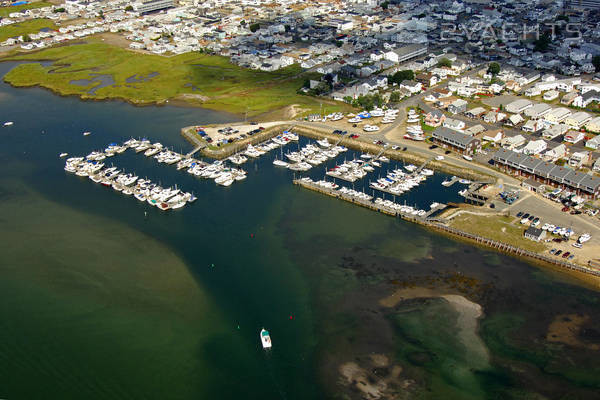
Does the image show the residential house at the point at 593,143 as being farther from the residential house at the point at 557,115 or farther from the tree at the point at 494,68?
the tree at the point at 494,68

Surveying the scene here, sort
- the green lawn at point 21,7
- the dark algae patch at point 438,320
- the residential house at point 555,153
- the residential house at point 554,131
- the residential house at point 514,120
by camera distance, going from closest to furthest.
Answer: the dark algae patch at point 438,320 < the residential house at point 555,153 < the residential house at point 554,131 < the residential house at point 514,120 < the green lawn at point 21,7

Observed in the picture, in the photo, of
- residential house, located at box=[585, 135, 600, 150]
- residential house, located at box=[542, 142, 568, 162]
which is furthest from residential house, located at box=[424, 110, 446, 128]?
residential house, located at box=[585, 135, 600, 150]

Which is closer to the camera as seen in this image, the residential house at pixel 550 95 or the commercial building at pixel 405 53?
the residential house at pixel 550 95

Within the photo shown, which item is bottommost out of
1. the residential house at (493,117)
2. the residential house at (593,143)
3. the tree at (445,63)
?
the residential house at (593,143)

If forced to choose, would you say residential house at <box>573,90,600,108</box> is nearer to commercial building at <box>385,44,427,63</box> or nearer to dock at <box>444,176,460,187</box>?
dock at <box>444,176,460,187</box>

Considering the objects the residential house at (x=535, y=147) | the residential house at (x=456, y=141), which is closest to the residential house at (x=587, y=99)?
the residential house at (x=535, y=147)

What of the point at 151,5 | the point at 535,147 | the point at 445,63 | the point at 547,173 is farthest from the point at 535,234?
the point at 151,5

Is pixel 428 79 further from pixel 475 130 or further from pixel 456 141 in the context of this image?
pixel 456 141
